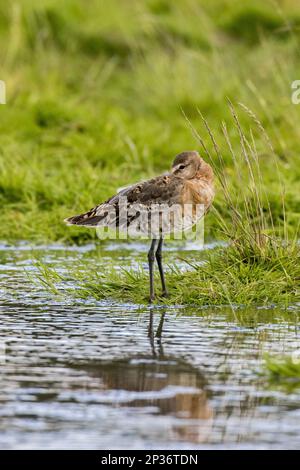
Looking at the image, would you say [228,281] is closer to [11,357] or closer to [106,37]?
[11,357]

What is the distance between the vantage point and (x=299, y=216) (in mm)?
9539

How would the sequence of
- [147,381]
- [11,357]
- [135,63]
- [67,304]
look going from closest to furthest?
[147,381]
[11,357]
[67,304]
[135,63]

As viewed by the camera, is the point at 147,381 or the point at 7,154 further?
the point at 7,154

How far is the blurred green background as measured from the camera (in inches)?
408

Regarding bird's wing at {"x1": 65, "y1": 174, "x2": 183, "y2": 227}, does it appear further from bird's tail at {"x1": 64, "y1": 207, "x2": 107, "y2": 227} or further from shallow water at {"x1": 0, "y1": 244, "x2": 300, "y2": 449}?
shallow water at {"x1": 0, "y1": 244, "x2": 300, "y2": 449}

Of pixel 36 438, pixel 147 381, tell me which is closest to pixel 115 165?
pixel 147 381

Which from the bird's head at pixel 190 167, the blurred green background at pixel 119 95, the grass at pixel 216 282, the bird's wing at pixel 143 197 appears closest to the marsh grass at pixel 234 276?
the grass at pixel 216 282

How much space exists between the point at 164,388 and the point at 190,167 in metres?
2.80

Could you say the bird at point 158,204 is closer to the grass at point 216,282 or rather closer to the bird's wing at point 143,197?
the bird's wing at point 143,197

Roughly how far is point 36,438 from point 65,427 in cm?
16

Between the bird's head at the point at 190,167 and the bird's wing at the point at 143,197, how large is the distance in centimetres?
11

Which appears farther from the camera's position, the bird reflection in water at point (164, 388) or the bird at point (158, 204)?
the bird at point (158, 204)

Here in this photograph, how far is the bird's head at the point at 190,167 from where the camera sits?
25.1 feet

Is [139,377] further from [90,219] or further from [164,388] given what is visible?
[90,219]
